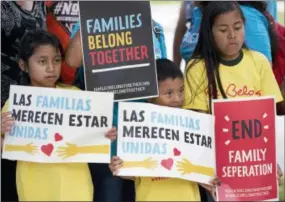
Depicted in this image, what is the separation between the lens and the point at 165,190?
3.24 m

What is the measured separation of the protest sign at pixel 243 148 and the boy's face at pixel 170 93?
20 centimetres

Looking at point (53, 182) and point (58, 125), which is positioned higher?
point (58, 125)

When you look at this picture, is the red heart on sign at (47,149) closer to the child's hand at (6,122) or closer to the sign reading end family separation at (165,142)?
the child's hand at (6,122)

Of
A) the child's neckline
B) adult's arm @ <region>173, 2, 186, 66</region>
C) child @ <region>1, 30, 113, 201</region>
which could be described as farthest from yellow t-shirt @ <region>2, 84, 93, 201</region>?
adult's arm @ <region>173, 2, 186, 66</region>

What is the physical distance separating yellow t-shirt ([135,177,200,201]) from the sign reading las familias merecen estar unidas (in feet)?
1.42

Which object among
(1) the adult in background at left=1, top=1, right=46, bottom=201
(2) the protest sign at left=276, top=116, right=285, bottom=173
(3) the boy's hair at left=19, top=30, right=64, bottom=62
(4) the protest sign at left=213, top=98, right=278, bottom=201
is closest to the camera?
(4) the protest sign at left=213, top=98, right=278, bottom=201

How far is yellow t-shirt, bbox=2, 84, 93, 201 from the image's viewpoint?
318 centimetres

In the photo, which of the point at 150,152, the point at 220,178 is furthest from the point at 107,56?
the point at 220,178

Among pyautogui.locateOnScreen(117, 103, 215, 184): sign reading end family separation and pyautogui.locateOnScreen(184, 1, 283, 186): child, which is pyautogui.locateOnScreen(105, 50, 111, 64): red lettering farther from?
pyautogui.locateOnScreen(184, 1, 283, 186): child

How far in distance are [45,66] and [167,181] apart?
0.84 m

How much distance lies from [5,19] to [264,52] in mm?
1440

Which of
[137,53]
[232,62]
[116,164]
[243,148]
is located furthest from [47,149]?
[232,62]

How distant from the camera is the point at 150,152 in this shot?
319 centimetres

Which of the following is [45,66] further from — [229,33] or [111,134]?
[229,33]
